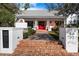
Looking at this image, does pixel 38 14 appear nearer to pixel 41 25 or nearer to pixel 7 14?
pixel 41 25

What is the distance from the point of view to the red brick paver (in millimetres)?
8562

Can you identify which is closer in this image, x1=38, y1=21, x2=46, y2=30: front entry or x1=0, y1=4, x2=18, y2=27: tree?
x1=0, y1=4, x2=18, y2=27: tree

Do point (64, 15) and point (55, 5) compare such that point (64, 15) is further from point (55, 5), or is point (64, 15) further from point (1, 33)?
point (1, 33)

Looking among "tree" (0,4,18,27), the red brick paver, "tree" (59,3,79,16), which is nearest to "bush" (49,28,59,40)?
the red brick paver

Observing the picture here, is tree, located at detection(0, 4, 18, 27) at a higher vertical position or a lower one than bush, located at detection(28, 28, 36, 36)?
higher

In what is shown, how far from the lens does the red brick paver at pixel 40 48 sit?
28.1 feet

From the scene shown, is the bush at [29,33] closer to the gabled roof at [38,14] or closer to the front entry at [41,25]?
the front entry at [41,25]

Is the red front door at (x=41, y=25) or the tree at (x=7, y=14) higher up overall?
the tree at (x=7, y=14)

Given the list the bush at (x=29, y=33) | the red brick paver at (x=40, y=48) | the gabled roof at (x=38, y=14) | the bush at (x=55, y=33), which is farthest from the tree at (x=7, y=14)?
the bush at (x=55, y=33)

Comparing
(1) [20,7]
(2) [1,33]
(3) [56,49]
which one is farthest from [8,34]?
(3) [56,49]

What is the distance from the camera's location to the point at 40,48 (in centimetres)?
875

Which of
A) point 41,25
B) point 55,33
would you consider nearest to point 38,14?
point 41,25

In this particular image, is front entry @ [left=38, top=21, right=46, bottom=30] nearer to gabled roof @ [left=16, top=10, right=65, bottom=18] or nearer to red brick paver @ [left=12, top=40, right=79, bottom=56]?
gabled roof @ [left=16, top=10, right=65, bottom=18]

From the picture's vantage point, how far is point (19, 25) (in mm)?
8734
